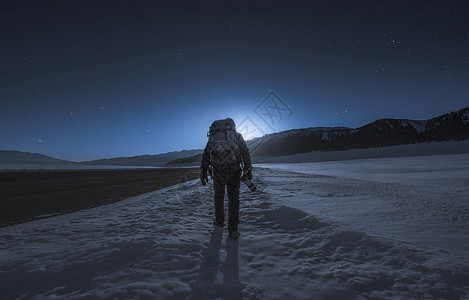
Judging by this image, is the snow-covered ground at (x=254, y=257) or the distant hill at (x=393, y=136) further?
the distant hill at (x=393, y=136)

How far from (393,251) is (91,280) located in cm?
365

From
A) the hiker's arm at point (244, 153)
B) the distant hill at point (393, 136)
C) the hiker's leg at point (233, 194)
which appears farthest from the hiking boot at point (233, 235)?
the distant hill at point (393, 136)

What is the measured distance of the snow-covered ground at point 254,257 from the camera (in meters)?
1.89

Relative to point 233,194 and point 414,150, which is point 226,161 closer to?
point 233,194

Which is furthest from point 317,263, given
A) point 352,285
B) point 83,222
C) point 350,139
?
point 350,139

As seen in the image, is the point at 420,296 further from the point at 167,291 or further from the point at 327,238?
the point at 167,291

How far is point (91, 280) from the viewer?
2.07 m

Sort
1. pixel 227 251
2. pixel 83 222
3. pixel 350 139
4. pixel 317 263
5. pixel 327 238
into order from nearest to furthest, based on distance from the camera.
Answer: pixel 317 263, pixel 227 251, pixel 327 238, pixel 83 222, pixel 350 139

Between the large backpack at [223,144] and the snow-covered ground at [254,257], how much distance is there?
139 cm

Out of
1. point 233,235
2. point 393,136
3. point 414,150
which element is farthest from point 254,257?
point 393,136

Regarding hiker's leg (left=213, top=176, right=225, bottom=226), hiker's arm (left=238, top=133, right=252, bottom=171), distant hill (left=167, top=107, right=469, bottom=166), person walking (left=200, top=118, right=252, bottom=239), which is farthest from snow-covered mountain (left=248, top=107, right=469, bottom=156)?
hiker's leg (left=213, top=176, right=225, bottom=226)

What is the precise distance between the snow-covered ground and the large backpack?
4.58 ft

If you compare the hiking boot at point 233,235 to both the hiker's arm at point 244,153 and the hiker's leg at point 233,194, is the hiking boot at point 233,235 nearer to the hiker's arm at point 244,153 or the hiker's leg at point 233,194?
the hiker's leg at point 233,194

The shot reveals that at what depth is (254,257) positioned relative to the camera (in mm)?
2635
